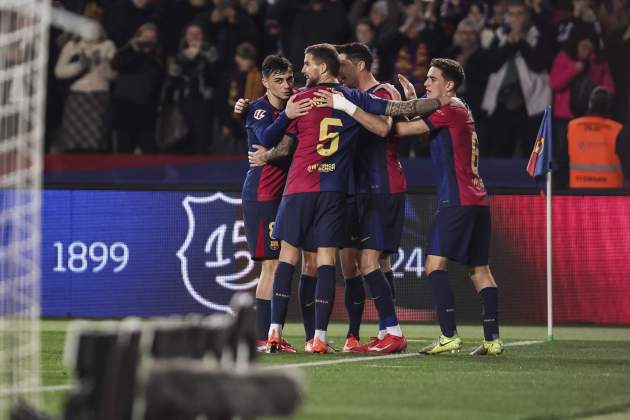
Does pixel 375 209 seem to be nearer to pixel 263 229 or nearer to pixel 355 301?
pixel 355 301

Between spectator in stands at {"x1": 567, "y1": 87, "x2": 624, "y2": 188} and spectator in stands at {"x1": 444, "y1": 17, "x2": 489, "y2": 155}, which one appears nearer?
spectator in stands at {"x1": 567, "y1": 87, "x2": 624, "y2": 188}

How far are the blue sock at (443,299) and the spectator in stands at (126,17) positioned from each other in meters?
9.09

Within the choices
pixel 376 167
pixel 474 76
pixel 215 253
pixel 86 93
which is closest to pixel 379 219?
pixel 376 167

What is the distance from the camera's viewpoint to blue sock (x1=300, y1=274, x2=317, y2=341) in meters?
11.5

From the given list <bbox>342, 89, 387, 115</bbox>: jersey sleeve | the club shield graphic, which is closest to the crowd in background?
the club shield graphic

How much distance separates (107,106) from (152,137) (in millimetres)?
719

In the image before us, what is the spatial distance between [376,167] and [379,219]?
1.41 feet

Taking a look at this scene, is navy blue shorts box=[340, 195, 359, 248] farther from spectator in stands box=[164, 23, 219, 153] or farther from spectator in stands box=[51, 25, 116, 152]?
spectator in stands box=[51, 25, 116, 152]

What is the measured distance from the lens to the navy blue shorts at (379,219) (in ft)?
36.5

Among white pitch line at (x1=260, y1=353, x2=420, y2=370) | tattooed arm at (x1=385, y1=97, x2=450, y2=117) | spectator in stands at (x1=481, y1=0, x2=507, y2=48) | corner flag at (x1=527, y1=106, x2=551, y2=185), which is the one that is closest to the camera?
white pitch line at (x1=260, y1=353, x2=420, y2=370)

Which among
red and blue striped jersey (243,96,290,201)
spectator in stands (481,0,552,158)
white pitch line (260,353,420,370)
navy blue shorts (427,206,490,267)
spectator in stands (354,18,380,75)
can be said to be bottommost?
white pitch line (260,353,420,370)

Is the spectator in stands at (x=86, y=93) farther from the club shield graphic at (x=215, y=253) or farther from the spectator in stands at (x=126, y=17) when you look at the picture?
the club shield graphic at (x=215, y=253)

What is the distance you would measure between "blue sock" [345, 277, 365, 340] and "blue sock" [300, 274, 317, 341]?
30 centimetres

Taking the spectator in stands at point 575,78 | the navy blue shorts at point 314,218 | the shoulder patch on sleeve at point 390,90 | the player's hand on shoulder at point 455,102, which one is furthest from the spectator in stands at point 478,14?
the navy blue shorts at point 314,218
